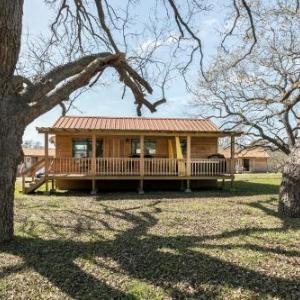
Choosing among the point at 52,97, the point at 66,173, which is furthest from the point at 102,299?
the point at 66,173

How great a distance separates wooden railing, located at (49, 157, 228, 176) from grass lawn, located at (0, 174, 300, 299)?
7.07 meters

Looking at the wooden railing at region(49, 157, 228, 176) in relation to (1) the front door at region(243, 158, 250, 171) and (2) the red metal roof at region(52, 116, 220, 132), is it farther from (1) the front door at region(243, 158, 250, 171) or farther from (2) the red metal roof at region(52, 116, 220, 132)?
(1) the front door at region(243, 158, 250, 171)

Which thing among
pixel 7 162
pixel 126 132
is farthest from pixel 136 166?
pixel 7 162

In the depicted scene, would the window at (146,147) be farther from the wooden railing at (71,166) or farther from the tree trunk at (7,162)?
the tree trunk at (7,162)

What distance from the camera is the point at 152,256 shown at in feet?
20.8

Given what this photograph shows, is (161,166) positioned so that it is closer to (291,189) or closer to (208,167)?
(208,167)

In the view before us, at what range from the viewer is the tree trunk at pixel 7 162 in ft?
22.7

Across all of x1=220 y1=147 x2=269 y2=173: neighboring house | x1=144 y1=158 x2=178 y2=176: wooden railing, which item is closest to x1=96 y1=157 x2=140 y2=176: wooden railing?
x1=144 y1=158 x2=178 y2=176: wooden railing

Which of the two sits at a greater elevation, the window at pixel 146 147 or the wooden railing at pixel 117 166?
the window at pixel 146 147

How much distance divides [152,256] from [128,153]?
14.5 m

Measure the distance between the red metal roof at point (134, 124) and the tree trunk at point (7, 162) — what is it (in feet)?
34.0

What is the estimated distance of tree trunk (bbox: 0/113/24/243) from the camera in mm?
6926

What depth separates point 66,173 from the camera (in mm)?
18000

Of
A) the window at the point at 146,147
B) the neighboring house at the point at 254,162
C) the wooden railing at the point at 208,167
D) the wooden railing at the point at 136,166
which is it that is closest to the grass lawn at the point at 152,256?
the wooden railing at the point at 136,166
